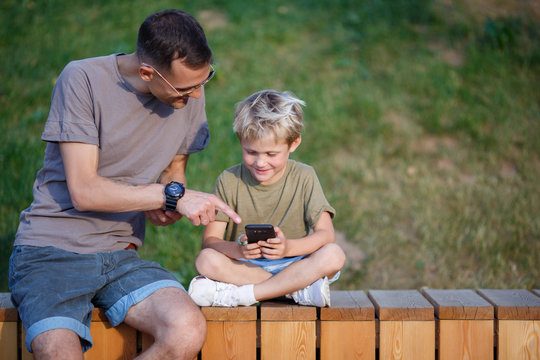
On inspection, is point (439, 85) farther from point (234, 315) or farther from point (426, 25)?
point (234, 315)

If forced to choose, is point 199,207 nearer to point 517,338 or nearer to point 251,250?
point 251,250

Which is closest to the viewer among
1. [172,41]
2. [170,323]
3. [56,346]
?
[56,346]

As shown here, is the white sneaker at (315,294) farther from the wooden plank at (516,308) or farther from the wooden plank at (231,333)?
the wooden plank at (516,308)

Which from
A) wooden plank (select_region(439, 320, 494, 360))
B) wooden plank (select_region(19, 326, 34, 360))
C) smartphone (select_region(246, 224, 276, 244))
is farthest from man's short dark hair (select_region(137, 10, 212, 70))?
wooden plank (select_region(439, 320, 494, 360))

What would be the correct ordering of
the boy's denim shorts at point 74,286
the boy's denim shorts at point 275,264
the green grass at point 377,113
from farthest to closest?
1. the green grass at point 377,113
2. the boy's denim shorts at point 275,264
3. the boy's denim shorts at point 74,286

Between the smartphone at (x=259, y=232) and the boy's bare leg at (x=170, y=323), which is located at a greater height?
the smartphone at (x=259, y=232)

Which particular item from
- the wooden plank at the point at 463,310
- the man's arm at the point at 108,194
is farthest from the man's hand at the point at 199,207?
A: the wooden plank at the point at 463,310

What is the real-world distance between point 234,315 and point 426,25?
21.1ft

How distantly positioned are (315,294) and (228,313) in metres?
0.46

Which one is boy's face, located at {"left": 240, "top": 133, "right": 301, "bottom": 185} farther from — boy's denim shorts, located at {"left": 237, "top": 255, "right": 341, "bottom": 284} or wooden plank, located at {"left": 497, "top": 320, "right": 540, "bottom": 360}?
wooden plank, located at {"left": 497, "top": 320, "right": 540, "bottom": 360}

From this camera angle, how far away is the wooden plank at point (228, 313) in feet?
9.41

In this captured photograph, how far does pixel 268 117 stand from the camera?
120 inches

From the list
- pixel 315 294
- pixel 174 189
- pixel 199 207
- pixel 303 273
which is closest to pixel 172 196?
pixel 174 189

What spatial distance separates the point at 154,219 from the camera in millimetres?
3133
